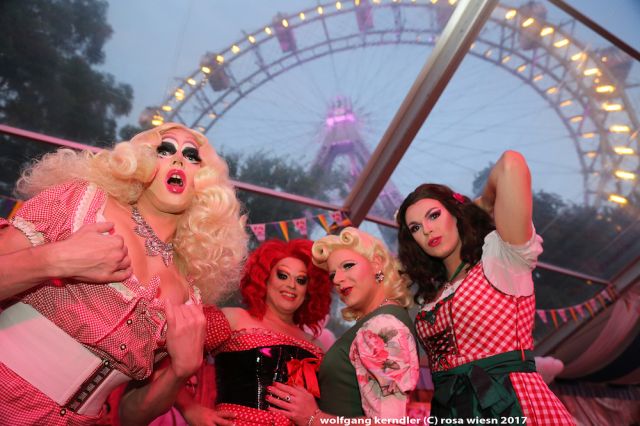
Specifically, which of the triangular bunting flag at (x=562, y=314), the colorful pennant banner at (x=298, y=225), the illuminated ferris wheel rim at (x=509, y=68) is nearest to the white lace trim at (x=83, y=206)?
the illuminated ferris wheel rim at (x=509, y=68)

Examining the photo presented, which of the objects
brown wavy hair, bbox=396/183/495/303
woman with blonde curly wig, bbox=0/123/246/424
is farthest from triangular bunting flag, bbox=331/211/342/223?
woman with blonde curly wig, bbox=0/123/246/424

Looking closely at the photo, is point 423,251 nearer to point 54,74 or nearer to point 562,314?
point 54,74

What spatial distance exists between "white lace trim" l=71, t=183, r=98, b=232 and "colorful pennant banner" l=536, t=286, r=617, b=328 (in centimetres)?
627

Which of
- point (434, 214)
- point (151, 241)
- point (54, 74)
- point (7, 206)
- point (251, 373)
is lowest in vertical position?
point (7, 206)

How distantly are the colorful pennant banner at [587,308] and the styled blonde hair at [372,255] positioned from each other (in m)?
4.73

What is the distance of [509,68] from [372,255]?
304 centimetres

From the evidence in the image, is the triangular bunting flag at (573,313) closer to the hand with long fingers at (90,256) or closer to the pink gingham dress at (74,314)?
the pink gingham dress at (74,314)

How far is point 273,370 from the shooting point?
2.55 metres

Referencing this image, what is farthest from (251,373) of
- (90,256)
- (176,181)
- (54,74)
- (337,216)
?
(54,74)

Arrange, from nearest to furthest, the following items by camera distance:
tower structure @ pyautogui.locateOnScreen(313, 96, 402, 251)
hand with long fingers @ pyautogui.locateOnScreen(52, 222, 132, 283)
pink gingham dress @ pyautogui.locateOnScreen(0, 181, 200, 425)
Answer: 1. hand with long fingers @ pyautogui.locateOnScreen(52, 222, 132, 283)
2. pink gingham dress @ pyautogui.locateOnScreen(0, 181, 200, 425)
3. tower structure @ pyautogui.locateOnScreen(313, 96, 402, 251)

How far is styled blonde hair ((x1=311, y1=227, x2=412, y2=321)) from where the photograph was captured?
2648 millimetres

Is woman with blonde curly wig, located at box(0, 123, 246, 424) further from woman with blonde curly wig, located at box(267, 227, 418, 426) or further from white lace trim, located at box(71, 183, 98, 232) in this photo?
woman with blonde curly wig, located at box(267, 227, 418, 426)

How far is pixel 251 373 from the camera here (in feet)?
8.28

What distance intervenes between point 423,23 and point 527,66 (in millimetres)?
1279
